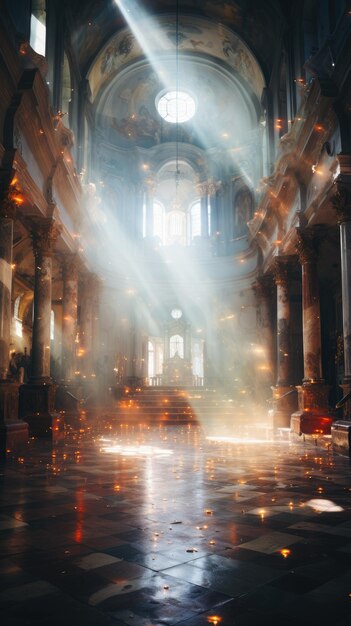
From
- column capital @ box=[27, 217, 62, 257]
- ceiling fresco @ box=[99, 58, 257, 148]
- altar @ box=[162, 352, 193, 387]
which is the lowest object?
altar @ box=[162, 352, 193, 387]

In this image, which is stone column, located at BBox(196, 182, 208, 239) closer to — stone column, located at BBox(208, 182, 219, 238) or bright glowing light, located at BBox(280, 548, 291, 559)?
stone column, located at BBox(208, 182, 219, 238)

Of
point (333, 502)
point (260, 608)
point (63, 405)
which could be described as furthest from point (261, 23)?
point (260, 608)

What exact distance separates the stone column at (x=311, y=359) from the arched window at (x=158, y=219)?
57.0 feet

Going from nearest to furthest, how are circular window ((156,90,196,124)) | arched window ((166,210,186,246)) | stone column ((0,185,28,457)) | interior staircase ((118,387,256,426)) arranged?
stone column ((0,185,28,457))
interior staircase ((118,387,256,426))
circular window ((156,90,196,124))
arched window ((166,210,186,246))

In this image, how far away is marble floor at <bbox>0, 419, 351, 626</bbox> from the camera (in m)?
2.95

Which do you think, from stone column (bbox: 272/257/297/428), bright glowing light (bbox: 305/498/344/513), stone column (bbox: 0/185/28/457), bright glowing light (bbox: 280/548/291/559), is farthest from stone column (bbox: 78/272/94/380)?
bright glowing light (bbox: 280/548/291/559)

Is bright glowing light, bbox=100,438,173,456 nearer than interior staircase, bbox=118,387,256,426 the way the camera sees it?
Yes

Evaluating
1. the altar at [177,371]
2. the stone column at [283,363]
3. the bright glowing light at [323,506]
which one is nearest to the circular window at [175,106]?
the altar at [177,371]

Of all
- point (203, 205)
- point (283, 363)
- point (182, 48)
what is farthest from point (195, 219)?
point (283, 363)

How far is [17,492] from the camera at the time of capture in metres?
6.49

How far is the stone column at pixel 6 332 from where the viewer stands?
36.1 ft

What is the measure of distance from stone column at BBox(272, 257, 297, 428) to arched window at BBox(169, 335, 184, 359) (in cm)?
1219

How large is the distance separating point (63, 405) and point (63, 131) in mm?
9644

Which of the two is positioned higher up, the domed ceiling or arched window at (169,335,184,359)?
the domed ceiling
